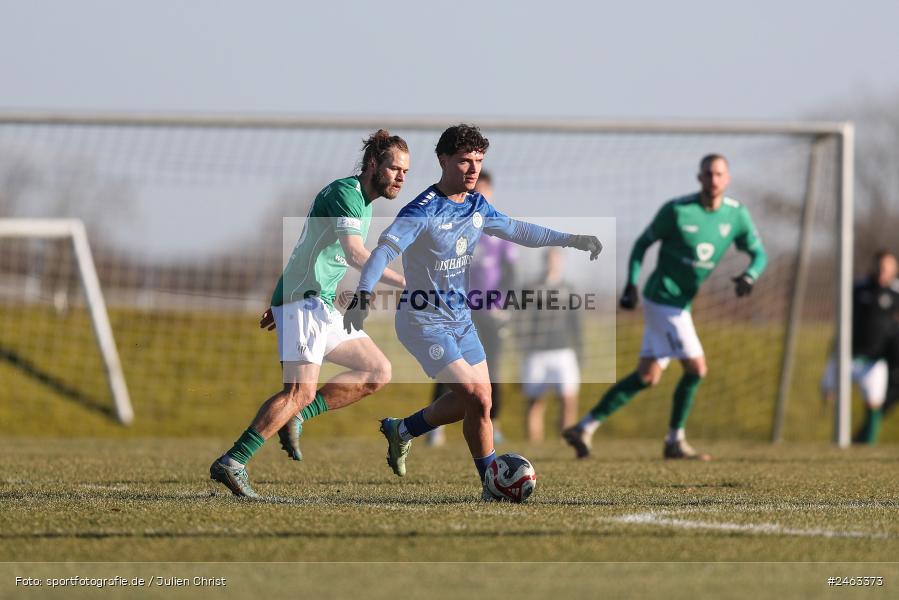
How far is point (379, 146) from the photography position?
271 inches

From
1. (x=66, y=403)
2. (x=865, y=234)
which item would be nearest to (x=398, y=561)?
(x=66, y=403)

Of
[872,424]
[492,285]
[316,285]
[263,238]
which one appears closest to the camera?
[316,285]

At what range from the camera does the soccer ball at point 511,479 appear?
6.40 meters

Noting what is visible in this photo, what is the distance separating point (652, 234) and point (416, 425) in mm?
3924

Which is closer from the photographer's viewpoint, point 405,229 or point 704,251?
point 405,229

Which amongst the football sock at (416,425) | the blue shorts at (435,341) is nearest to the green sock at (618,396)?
the football sock at (416,425)

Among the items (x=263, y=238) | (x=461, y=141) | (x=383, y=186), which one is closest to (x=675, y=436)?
(x=383, y=186)

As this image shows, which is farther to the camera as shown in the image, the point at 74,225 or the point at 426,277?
the point at 74,225

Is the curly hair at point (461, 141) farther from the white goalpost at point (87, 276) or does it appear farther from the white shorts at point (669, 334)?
the white goalpost at point (87, 276)

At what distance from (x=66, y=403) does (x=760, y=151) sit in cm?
906

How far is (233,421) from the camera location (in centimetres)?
1711

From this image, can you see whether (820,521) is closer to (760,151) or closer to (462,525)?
(462,525)

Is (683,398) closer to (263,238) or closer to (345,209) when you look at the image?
(345,209)

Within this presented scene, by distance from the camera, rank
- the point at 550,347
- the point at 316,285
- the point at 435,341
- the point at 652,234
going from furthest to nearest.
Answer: the point at 550,347, the point at 652,234, the point at 316,285, the point at 435,341
